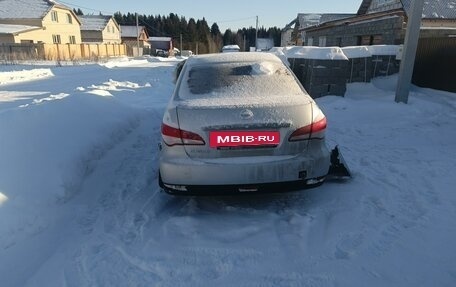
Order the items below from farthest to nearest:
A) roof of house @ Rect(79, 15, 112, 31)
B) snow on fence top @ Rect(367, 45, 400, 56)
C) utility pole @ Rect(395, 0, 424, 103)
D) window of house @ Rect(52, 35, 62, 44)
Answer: roof of house @ Rect(79, 15, 112, 31), window of house @ Rect(52, 35, 62, 44), snow on fence top @ Rect(367, 45, 400, 56), utility pole @ Rect(395, 0, 424, 103)

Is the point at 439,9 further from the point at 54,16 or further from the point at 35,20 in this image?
the point at 54,16

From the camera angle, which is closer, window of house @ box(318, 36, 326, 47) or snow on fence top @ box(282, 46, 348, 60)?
snow on fence top @ box(282, 46, 348, 60)

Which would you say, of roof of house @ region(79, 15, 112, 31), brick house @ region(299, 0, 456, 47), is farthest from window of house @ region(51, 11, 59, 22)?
brick house @ region(299, 0, 456, 47)

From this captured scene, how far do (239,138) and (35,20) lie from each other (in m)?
46.7

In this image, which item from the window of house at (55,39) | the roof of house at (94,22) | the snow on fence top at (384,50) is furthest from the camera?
the roof of house at (94,22)

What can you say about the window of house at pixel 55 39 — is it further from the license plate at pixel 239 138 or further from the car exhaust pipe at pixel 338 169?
the license plate at pixel 239 138

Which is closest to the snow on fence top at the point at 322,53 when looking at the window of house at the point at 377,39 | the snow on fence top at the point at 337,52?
the snow on fence top at the point at 337,52

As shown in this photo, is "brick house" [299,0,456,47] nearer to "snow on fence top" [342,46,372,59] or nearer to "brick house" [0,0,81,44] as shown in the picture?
"snow on fence top" [342,46,372,59]

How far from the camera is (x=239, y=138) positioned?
294cm

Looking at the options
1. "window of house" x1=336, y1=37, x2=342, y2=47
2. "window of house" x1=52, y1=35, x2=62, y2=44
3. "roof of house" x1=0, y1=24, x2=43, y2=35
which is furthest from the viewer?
"window of house" x1=52, y1=35, x2=62, y2=44

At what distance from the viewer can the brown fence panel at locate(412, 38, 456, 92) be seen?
10.5 meters

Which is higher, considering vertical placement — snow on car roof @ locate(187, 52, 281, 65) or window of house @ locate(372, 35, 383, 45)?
window of house @ locate(372, 35, 383, 45)

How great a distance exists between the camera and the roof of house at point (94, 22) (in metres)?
58.5

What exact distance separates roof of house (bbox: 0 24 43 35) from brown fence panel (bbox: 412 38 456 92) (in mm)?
39171
